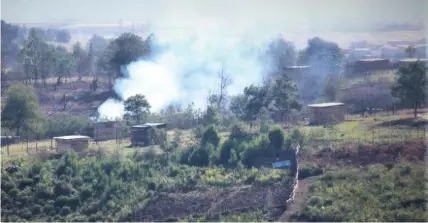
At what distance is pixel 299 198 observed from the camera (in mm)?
17469

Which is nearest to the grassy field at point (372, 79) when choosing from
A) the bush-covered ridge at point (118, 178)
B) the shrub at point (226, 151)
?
the shrub at point (226, 151)

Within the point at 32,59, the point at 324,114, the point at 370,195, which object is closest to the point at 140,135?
the point at 324,114

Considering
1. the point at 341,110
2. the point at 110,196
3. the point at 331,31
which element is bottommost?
the point at 110,196

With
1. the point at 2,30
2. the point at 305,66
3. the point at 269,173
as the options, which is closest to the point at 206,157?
the point at 269,173

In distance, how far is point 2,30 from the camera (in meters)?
45.7

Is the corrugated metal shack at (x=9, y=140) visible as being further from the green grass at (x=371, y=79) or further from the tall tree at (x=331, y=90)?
the green grass at (x=371, y=79)

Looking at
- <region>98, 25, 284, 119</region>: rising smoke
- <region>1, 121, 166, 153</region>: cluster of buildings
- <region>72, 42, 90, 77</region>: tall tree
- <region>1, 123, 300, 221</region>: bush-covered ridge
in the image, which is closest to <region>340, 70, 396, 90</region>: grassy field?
<region>98, 25, 284, 119</region>: rising smoke

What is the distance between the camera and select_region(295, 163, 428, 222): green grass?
16.1m

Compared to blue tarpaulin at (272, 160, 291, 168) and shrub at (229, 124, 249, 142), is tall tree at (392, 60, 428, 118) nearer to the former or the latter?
shrub at (229, 124, 249, 142)

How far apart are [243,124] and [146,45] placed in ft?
37.0

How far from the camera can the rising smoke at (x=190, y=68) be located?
29.7 m

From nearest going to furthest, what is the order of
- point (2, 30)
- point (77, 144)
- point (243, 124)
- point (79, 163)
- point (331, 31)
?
point (79, 163)
point (77, 144)
point (243, 124)
point (331, 31)
point (2, 30)

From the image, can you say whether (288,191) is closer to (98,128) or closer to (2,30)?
(98,128)

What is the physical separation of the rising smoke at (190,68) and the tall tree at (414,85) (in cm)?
699
